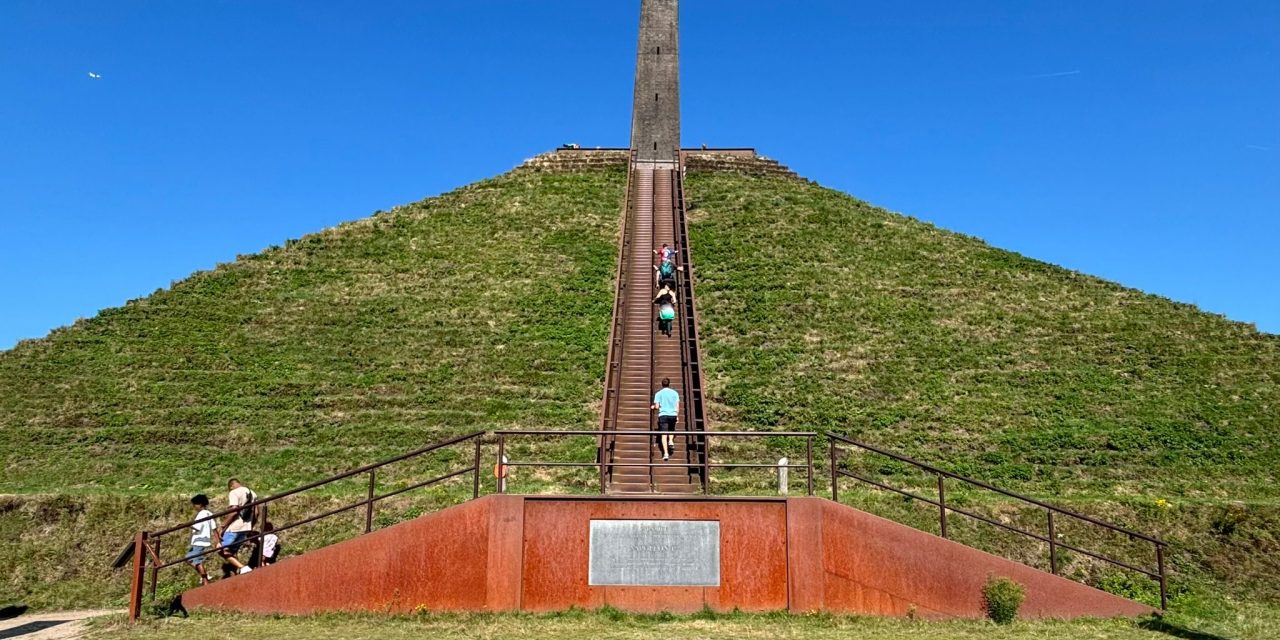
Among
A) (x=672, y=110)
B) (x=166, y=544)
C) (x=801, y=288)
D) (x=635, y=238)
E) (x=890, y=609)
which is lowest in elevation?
(x=890, y=609)

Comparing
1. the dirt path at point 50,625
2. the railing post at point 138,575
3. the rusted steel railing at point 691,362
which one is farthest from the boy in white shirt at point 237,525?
the rusted steel railing at point 691,362

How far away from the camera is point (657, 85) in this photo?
45031 mm

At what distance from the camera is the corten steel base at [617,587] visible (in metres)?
11.0

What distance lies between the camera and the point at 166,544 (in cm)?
1431

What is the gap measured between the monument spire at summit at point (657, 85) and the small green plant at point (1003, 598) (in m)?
33.5

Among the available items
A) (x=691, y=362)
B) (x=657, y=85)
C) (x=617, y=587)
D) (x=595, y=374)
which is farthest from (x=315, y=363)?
(x=657, y=85)

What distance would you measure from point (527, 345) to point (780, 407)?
23.8 feet

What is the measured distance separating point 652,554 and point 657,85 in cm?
3732

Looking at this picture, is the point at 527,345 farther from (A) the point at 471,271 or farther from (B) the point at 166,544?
(B) the point at 166,544

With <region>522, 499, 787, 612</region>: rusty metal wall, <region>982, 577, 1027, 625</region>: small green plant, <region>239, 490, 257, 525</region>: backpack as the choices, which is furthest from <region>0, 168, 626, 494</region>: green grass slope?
<region>982, 577, 1027, 625</region>: small green plant

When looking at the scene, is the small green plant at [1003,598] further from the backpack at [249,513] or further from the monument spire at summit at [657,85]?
the monument spire at summit at [657,85]

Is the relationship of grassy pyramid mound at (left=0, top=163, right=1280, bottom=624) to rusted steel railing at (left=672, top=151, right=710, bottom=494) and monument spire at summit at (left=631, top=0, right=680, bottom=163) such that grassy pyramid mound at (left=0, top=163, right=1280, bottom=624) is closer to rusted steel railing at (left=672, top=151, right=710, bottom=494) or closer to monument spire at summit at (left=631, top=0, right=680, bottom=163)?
rusted steel railing at (left=672, top=151, right=710, bottom=494)

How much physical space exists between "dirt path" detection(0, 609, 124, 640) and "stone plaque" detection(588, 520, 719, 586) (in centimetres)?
631

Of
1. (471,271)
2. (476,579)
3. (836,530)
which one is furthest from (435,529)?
(471,271)
